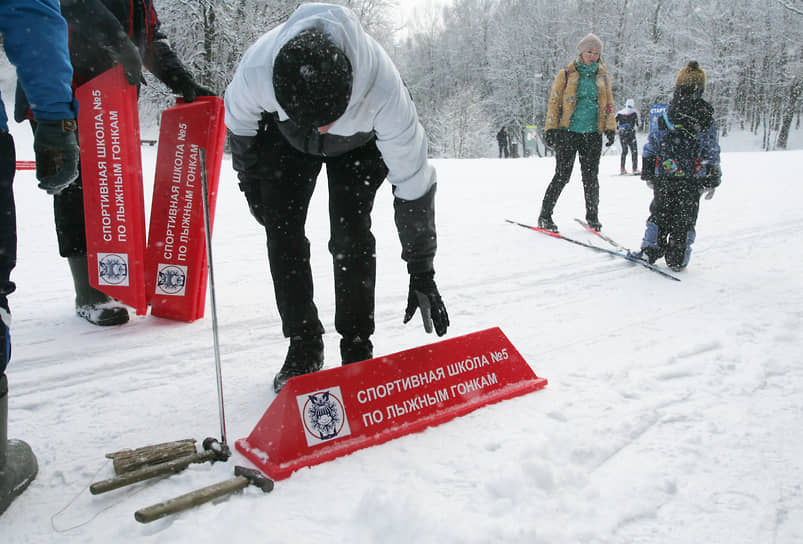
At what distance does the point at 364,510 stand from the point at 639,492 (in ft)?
2.85

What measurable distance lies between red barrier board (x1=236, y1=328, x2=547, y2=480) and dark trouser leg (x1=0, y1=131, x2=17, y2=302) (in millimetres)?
899

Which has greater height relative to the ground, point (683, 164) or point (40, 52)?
point (40, 52)

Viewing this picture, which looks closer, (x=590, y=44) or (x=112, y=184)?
(x=112, y=184)

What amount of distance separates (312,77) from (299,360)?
128cm

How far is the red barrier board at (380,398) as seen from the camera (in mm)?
1706

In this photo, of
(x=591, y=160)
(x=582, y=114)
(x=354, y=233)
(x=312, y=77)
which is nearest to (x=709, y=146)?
(x=591, y=160)

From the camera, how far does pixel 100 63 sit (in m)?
2.77

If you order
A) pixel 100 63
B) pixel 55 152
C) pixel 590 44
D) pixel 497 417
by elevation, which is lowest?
pixel 497 417

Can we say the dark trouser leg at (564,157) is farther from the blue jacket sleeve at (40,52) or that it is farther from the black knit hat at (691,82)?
the blue jacket sleeve at (40,52)

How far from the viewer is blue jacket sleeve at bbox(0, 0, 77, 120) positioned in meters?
1.50

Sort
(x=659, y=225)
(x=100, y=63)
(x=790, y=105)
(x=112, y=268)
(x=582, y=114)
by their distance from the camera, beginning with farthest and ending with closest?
1. (x=790, y=105)
2. (x=582, y=114)
3. (x=659, y=225)
4. (x=112, y=268)
5. (x=100, y=63)

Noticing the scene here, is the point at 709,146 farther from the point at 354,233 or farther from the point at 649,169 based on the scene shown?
the point at 354,233

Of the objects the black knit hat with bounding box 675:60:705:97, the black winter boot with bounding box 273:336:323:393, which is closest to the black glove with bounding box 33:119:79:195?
the black winter boot with bounding box 273:336:323:393

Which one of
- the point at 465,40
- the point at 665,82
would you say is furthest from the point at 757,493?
the point at 465,40
